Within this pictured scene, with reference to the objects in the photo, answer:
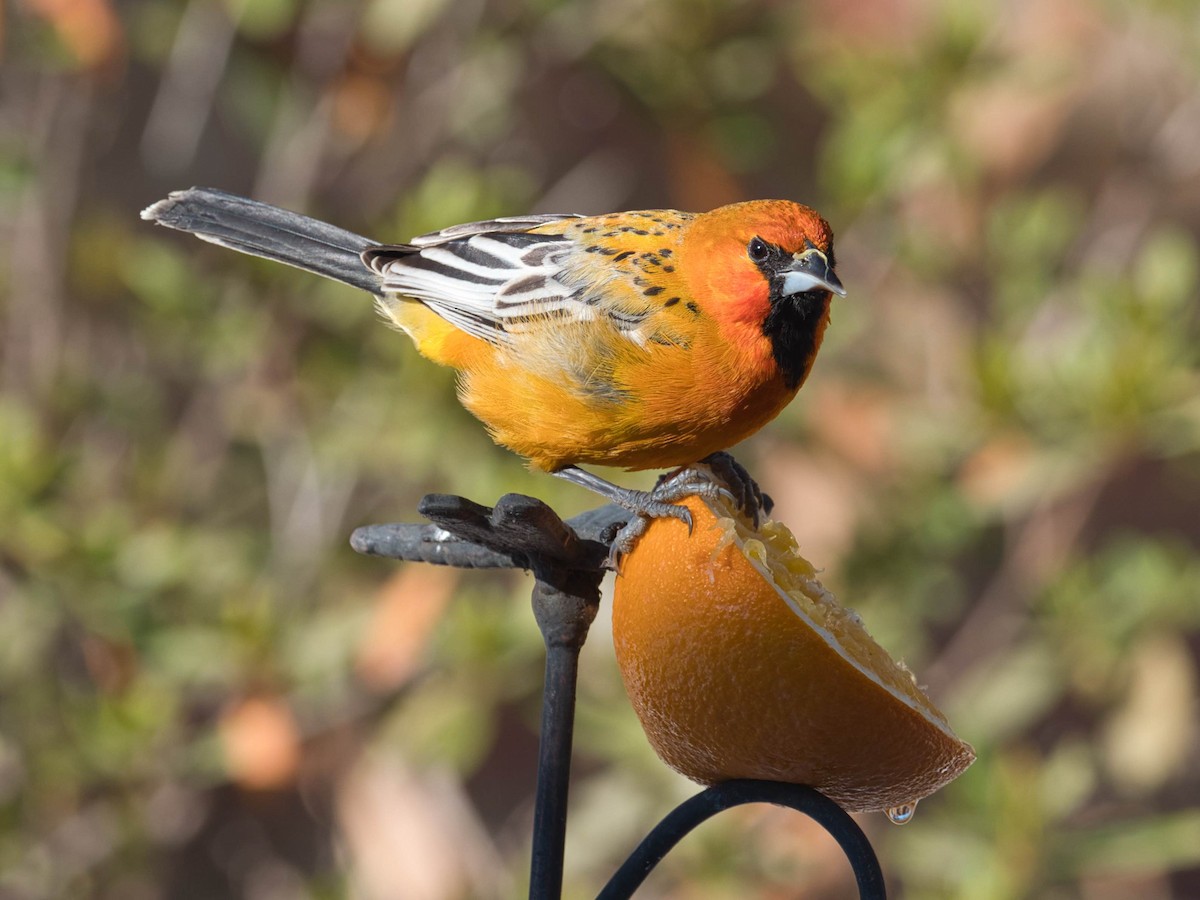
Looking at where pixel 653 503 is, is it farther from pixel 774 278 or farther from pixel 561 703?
pixel 774 278

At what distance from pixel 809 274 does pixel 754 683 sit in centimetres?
57

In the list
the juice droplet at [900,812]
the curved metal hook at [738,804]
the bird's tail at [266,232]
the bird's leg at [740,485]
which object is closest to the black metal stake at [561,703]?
the curved metal hook at [738,804]

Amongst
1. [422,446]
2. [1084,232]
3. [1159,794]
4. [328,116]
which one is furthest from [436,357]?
[1159,794]

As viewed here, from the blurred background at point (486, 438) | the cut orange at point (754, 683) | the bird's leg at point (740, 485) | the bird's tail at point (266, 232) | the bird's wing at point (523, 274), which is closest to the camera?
the cut orange at point (754, 683)

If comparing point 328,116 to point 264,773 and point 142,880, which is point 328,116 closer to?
point 264,773

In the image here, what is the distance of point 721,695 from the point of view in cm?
100

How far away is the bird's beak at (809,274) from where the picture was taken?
1390 mm

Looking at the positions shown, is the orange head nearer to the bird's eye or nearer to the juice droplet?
the bird's eye

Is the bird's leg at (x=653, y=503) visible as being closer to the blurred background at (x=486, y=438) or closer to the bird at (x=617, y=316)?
the bird at (x=617, y=316)

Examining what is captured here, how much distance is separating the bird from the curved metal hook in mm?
312

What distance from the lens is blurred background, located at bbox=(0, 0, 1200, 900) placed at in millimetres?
2240

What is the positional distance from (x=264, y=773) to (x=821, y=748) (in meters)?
1.62

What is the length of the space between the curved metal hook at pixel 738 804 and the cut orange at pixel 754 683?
0.01m

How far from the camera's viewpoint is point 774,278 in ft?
4.70
